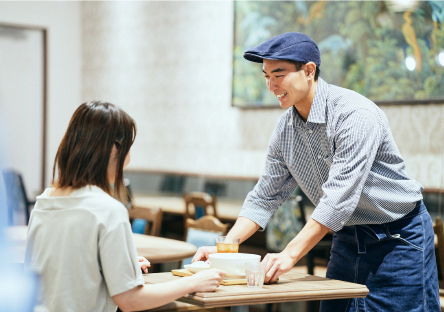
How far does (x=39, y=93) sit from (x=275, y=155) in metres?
6.16

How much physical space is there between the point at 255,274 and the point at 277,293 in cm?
8

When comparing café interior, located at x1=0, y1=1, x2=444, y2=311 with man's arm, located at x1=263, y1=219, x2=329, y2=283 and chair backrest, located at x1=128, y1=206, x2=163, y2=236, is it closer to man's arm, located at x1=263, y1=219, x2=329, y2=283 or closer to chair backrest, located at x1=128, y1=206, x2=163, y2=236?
chair backrest, located at x1=128, y1=206, x2=163, y2=236

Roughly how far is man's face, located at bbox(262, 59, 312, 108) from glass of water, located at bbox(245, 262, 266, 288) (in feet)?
1.73

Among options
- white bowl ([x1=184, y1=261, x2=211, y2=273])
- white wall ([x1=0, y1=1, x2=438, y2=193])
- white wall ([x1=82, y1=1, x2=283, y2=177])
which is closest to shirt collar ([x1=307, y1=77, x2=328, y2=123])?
white bowl ([x1=184, y1=261, x2=211, y2=273])

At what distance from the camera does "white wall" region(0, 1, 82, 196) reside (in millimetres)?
7516

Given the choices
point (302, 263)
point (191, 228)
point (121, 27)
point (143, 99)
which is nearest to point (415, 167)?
point (302, 263)

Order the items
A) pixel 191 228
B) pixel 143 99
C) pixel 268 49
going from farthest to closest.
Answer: pixel 143 99 → pixel 191 228 → pixel 268 49

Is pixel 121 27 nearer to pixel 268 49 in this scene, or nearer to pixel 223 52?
pixel 223 52

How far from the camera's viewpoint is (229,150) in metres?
5.70

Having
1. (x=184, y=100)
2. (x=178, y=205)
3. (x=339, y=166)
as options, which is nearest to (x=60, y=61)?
(x=184, y=100)

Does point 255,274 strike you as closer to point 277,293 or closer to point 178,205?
point 277,293

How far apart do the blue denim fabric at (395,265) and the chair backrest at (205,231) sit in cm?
114

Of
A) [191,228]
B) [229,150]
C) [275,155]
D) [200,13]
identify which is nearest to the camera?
[275,155]

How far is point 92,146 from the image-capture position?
1.32m
